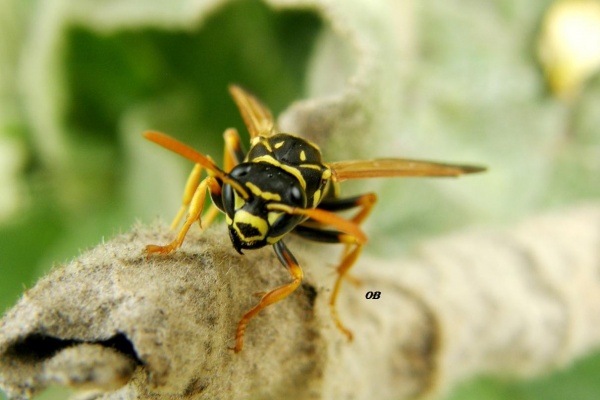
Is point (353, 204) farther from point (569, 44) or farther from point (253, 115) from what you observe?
point (569, 44)

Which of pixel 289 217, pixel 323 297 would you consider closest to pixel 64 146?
pixel 289 217

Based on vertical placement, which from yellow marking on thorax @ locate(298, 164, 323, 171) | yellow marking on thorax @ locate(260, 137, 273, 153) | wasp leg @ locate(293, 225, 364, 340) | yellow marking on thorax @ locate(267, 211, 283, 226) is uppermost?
yellow marking on thorax @ locate(260, 137, 273, 153)

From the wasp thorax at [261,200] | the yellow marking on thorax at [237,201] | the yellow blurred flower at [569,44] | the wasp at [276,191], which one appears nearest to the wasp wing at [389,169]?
the wasp at [276,191]

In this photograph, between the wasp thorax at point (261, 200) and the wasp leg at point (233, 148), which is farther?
the wasp leg at point (233, 148)

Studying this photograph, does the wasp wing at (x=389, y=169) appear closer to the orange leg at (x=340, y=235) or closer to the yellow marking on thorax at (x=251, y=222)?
the orange leg at (x=340, y=235)

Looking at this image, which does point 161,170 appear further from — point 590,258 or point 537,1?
Result: point 537,1

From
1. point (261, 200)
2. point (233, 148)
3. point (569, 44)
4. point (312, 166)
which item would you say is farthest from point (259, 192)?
point (569, 44)

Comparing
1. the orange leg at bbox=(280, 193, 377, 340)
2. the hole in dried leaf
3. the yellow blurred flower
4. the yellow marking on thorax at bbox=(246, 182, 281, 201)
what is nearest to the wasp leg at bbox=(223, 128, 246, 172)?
the orange leg at bbox=(280, 193, 377, 340)

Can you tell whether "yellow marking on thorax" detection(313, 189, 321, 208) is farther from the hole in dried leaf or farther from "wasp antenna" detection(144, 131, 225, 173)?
the hole in dried leaf
